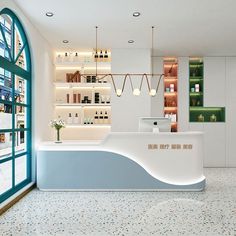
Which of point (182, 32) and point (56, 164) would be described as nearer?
point (56, 164)

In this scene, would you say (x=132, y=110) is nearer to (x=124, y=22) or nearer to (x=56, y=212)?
(x=124, y=22)

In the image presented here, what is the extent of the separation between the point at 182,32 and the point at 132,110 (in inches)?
95.4

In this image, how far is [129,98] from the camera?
7996mm

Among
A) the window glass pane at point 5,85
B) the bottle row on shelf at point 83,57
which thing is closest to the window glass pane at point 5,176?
the window glass pane at point 5,85

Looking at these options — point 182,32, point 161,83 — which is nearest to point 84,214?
point 182,32

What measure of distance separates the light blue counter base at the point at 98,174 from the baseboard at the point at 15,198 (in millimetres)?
Result: 301

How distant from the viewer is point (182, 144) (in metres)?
5.88

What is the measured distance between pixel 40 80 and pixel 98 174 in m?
2.51

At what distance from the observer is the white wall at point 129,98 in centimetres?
796

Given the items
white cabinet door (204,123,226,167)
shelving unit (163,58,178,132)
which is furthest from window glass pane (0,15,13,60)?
white cabinet door (204,123,226,167)

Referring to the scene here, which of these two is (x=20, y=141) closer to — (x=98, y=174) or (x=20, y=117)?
(x=20, y=117)

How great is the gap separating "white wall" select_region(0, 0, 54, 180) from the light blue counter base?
2.18ft

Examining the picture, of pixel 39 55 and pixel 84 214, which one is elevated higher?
pixel 39 55

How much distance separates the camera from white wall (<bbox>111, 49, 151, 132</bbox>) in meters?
7.96
